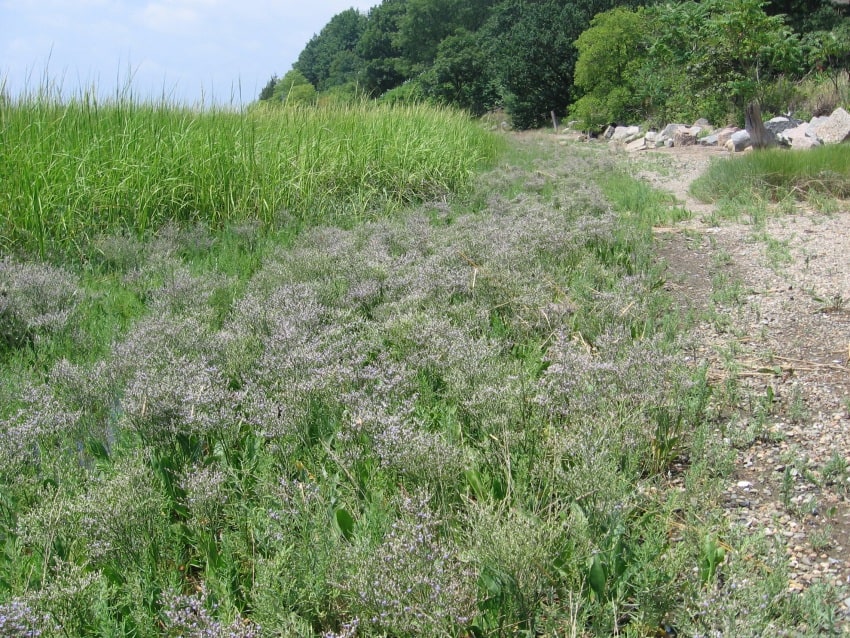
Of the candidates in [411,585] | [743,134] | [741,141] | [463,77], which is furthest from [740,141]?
[463,77]

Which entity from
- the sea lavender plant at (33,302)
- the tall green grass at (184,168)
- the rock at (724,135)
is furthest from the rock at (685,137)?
the sea lavender plant at (33,302)

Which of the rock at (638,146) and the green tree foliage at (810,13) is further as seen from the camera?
→ the green tree foliage at (810,13)

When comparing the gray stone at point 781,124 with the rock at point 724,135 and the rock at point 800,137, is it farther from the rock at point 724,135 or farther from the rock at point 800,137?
the rock at point 800,137

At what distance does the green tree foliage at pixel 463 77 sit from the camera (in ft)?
143

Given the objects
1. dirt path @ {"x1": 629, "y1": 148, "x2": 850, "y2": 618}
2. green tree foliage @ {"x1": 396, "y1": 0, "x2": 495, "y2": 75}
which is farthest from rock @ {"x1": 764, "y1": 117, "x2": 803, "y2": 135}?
green tree foliage @ {"x1": 396, "y1": 0, "x2": 495, "y2": 75}

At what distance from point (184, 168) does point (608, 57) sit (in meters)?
24.8

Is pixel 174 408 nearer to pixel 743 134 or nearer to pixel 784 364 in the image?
pixel 784 364

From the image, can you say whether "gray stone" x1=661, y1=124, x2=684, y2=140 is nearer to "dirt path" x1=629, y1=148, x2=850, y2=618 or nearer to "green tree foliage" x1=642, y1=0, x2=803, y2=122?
"green tree foliage" x1=642, y1=0, x2=803, y2=122

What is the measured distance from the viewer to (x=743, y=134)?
13656 mm

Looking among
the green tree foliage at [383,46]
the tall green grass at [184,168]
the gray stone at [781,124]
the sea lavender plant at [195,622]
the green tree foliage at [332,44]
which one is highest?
the green tree foliage at [332,44]

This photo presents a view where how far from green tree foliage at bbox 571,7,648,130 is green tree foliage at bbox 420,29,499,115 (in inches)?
604

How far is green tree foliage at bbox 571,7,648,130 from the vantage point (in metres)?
26.0

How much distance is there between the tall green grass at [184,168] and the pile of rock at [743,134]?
27.3 feet

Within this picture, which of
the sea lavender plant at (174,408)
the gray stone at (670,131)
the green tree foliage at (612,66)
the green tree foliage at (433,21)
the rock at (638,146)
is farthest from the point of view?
the green tree foliage at (433,21)
